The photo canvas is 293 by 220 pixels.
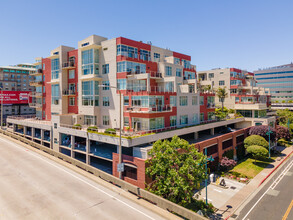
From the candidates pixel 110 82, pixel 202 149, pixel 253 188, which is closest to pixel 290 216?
pixel 253 188

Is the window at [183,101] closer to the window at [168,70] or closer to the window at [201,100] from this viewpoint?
the window at [168,70]

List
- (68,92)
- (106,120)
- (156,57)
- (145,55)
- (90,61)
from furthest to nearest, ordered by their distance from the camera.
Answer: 1. (68,92)
2. (156,57)
3. (145,55)
4. (90,61)
5. (106,120)

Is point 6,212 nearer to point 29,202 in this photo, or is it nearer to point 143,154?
point 29,202

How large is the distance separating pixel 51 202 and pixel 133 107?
69.6 feet

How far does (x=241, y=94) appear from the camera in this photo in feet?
235

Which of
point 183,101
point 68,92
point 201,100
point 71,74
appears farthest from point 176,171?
point 71,74

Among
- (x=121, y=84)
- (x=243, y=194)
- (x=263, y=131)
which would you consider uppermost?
(x=121, y=84)

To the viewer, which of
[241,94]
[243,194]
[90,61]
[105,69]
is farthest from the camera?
[241,94]

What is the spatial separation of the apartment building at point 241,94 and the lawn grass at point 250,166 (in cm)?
1844

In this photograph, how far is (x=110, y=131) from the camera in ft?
114

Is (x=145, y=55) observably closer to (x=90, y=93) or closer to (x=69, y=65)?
(x=90, y=93)

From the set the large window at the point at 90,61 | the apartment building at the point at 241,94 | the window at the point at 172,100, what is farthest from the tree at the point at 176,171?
the apartment building at the point at 241,94

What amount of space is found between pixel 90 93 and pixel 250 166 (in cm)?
3912

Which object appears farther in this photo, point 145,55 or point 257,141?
point 145,55
